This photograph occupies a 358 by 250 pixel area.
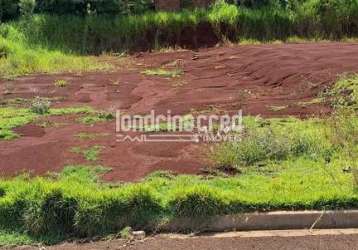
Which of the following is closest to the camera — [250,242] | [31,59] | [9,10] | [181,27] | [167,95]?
[250,242]

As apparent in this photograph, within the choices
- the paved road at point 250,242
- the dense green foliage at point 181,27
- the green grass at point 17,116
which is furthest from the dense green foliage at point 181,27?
the paved road at point 250,242

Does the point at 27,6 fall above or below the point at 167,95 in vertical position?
above

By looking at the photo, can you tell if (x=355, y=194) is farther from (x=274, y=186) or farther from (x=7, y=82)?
(x=7, y=82)

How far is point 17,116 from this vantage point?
31.7 ft

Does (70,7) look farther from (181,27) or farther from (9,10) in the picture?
(181,27)

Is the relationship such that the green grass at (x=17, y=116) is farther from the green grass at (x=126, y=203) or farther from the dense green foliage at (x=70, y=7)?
the dense green foliage at (x=70, y=7)

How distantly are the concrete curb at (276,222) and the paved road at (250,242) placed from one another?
0.11m

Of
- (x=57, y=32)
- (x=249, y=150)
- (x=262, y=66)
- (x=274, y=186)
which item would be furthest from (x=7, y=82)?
(x=274, y=186)

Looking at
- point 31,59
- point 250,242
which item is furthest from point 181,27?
point 250,242

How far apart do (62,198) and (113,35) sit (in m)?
17.7

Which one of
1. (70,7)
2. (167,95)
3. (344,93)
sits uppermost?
(70,7)

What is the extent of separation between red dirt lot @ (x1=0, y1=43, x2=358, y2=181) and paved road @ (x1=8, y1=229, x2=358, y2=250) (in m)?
1.28

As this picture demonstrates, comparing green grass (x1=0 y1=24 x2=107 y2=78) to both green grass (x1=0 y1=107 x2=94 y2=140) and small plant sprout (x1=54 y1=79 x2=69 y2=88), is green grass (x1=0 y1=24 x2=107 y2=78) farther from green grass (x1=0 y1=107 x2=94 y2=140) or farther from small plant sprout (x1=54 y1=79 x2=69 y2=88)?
green grass (x1=0 y1=107 x2=94 y2=140)

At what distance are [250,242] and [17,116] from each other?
5.94 m
